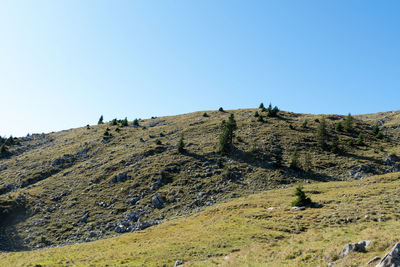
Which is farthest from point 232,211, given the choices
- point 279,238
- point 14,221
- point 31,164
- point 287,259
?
point 31,164

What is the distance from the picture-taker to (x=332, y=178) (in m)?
49.5

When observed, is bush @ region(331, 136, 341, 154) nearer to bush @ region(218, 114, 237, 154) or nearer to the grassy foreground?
the grassy foreground

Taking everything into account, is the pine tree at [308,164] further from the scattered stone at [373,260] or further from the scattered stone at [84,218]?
the scattered stone at [84,218]

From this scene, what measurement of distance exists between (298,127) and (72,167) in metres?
73.9

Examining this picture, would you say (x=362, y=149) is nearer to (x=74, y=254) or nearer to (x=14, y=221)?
(x=74, y=254)

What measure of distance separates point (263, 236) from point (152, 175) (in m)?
36.4

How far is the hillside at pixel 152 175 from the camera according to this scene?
4431cm

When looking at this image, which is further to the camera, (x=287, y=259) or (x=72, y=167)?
(x=72, y=167)

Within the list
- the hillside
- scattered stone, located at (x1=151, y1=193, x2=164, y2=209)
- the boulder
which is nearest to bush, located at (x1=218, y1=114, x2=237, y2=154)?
the hillside

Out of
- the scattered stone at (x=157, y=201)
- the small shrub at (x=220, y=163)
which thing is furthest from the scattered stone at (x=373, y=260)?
the small shrub at (x=220, y=163)

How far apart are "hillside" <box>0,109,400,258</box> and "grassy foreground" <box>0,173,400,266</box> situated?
7.86 m

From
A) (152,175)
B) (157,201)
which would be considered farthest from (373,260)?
(152,175)

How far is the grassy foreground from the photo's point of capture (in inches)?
739

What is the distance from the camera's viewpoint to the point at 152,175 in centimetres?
5681
